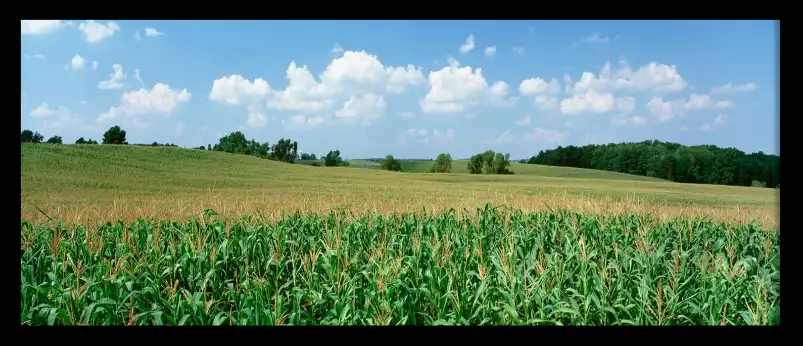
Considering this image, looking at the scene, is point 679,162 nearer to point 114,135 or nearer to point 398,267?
point 398,267

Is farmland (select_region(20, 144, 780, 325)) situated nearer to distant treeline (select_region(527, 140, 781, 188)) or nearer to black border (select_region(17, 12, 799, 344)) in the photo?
black border (select_region(17, 12, 799, 344))

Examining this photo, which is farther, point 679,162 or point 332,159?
point 332,159

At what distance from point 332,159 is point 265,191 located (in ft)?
78.4

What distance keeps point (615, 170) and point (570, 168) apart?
851cm

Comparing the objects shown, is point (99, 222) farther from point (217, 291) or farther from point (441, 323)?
point (441, 323)

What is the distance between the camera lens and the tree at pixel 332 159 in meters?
44.0

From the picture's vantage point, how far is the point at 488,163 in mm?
48312

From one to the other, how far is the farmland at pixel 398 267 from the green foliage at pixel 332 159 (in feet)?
111

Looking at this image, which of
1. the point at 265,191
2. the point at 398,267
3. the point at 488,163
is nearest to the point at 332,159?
the point at 488,163

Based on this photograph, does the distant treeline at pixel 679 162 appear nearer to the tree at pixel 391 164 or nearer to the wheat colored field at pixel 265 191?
the wheat colored field at pixel 265 191

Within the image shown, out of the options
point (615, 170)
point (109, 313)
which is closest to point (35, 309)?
point (109, 313)

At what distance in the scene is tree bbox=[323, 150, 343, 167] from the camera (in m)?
44.0

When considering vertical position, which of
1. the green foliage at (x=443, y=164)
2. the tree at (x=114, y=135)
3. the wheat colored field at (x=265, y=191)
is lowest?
the wheat colored field at (x=265, y=191)
